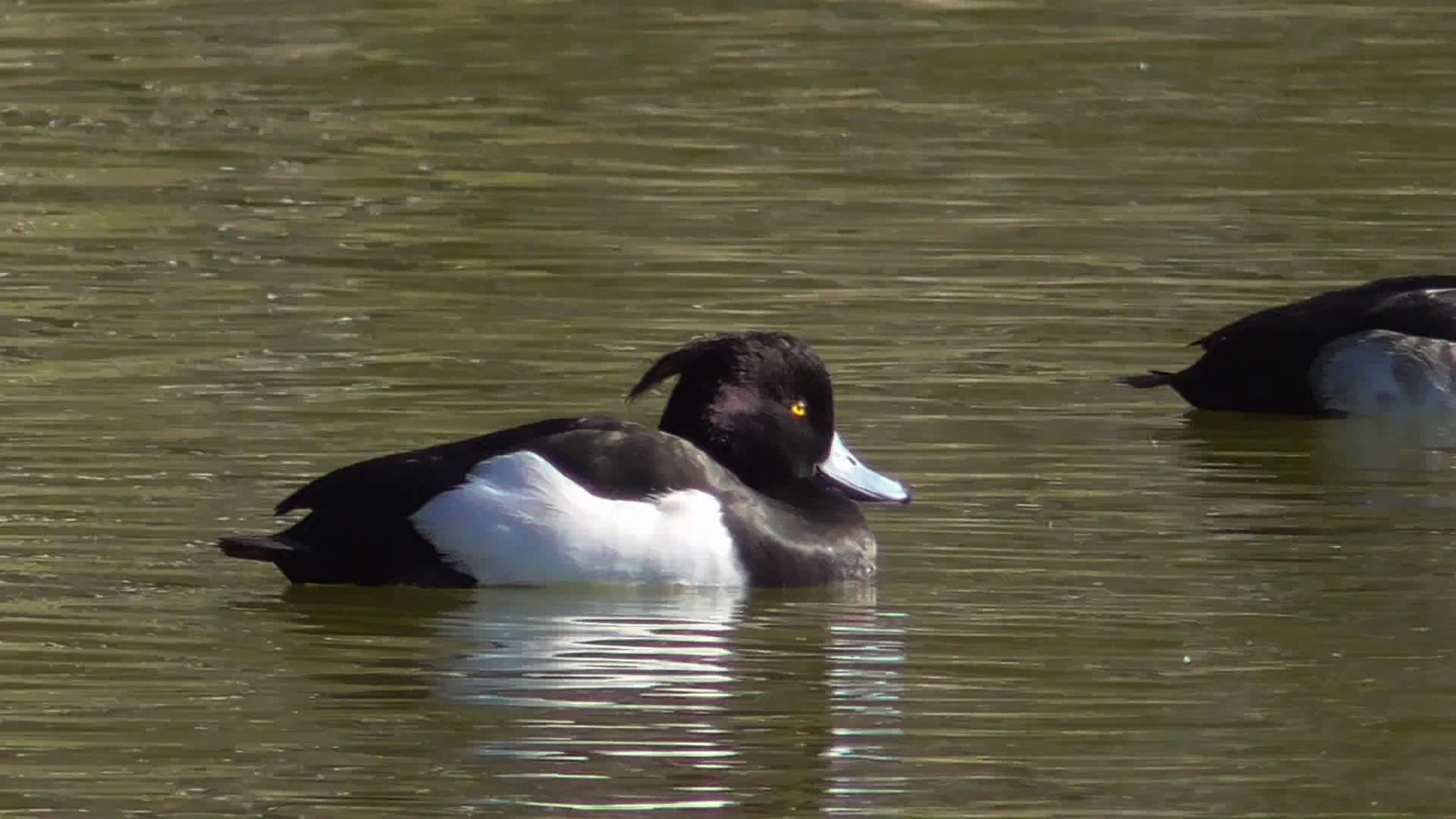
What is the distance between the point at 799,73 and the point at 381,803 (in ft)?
42.8

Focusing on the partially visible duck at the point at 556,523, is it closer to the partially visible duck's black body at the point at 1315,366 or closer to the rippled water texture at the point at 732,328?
the rippled water texture at the point at 732,328

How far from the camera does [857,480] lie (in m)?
9.40

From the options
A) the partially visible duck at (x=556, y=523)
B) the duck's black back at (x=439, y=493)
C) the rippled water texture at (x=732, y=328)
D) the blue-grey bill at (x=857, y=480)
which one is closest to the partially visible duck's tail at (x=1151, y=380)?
the rippled water texture at (x=732, y=328)

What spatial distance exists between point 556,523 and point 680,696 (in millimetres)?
1076

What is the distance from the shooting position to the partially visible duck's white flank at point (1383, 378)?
11781mm

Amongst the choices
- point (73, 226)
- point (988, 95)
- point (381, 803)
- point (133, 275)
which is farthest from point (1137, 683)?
point (988, 95)

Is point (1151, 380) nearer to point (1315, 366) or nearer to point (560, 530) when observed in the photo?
point (1315, 366)

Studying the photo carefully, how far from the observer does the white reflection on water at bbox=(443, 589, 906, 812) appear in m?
6.97

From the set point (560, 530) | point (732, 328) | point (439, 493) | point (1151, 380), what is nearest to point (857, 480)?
point (560, 530)

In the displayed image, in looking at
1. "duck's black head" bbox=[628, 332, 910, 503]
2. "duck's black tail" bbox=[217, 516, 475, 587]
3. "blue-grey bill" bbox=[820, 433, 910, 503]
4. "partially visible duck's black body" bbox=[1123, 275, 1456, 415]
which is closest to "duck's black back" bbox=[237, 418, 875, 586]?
"duck's black tail" bbox=[217, 516, 475, 587]

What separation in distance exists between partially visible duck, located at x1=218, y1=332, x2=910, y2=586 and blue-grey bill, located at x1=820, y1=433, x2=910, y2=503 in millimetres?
314

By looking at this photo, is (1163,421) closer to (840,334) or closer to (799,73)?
(840,334)

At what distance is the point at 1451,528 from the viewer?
31.8ft

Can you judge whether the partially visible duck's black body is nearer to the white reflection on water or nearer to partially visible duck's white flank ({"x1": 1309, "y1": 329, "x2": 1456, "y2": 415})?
partially visible duck's white flank ({"x1": 1309, "y1": 329, "x2": 1456, "y2": 415})
